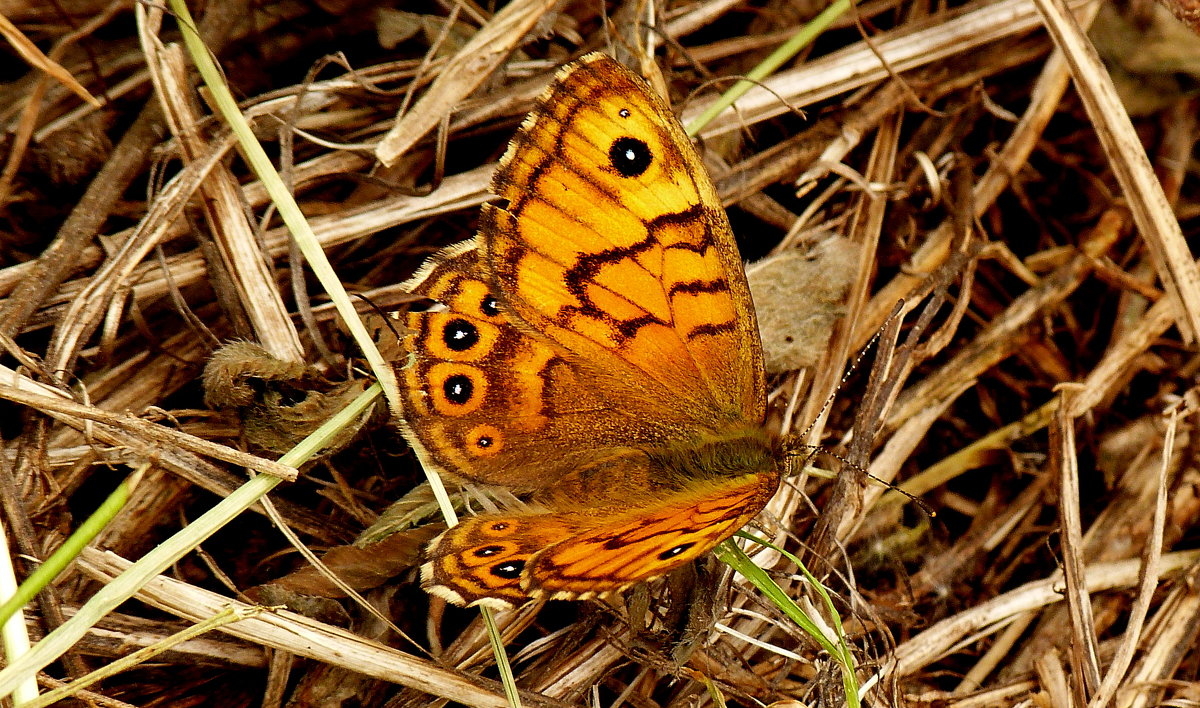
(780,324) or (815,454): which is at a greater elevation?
(780,324)

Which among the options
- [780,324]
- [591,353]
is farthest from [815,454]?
[591,353]

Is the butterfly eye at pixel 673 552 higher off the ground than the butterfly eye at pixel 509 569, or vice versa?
the butterfly eye at pixel 673 552

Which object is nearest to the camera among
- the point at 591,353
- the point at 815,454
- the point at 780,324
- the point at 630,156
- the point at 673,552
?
the point at 673,552

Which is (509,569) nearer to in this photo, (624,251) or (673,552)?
(673,552)

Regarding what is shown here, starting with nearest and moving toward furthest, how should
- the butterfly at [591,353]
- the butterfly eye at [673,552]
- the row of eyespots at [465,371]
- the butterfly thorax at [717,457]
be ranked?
the butterfly eye at [673,552], the butterfly at [591,353], the row of eyespots at [465,371], the butterfly thorax at [717,457]

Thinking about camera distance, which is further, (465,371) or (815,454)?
(815,454)

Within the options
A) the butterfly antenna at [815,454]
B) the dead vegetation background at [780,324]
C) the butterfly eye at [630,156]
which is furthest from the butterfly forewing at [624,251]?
the dead vegetation background at [780,324]

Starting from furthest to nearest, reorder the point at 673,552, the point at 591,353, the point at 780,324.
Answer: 1. the point at 780,324
2. the point at 591,353
3. the point at 673,552

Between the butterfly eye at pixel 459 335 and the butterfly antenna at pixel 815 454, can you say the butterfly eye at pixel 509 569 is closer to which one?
the butterfly eye at pixel 459 335
